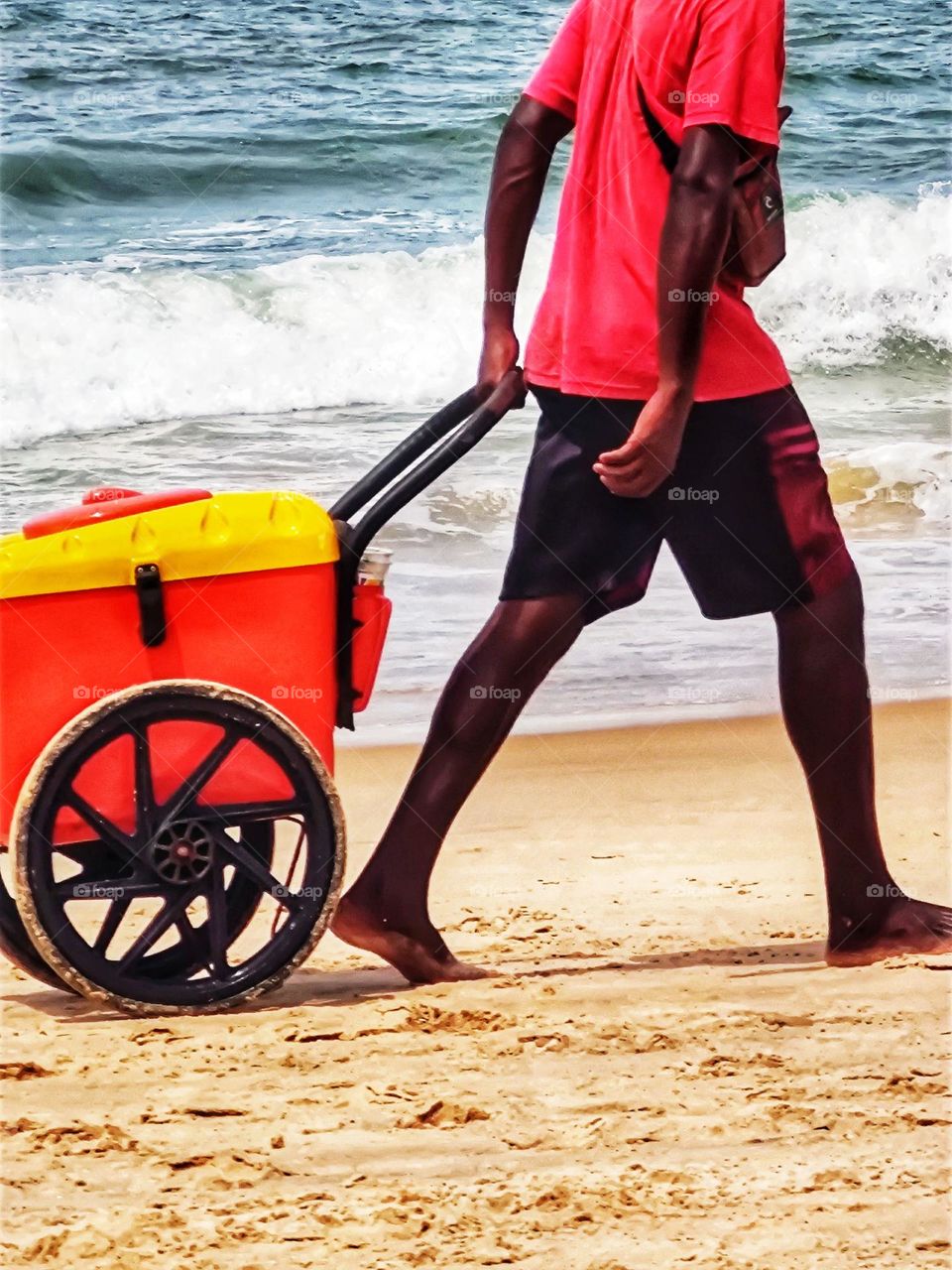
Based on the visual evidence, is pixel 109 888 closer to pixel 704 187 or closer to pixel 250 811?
pixel 250 811

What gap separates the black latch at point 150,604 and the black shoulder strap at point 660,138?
111 cm

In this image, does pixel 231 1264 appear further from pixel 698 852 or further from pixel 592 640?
pixel 592 640

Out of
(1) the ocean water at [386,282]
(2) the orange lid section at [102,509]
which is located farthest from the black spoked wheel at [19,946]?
(1) the ocean water at [386,282]

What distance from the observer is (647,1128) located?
266cm

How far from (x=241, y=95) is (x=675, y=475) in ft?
28.5

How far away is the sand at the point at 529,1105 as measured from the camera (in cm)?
236

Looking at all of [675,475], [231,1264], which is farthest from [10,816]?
[675,475]

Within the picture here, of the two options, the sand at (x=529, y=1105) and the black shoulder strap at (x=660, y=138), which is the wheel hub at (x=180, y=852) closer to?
the sand at (x=529, y=1105)

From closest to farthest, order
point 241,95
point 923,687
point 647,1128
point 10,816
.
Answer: point 647,1128 < point 10,816 < point 923,687 < point 241,95

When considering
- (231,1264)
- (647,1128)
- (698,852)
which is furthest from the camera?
(698,852)

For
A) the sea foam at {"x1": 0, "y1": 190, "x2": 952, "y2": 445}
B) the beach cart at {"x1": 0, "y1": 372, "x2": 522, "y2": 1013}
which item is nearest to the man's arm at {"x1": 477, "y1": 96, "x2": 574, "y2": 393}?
the beach cart at {"x1": 0, "y1": 372, "x2": 522, "y2": 1013}

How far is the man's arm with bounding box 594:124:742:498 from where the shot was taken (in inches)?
124

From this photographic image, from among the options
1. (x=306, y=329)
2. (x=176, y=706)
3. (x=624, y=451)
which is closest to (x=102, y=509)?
(x=176, y=706)

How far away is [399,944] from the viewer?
3.33m
